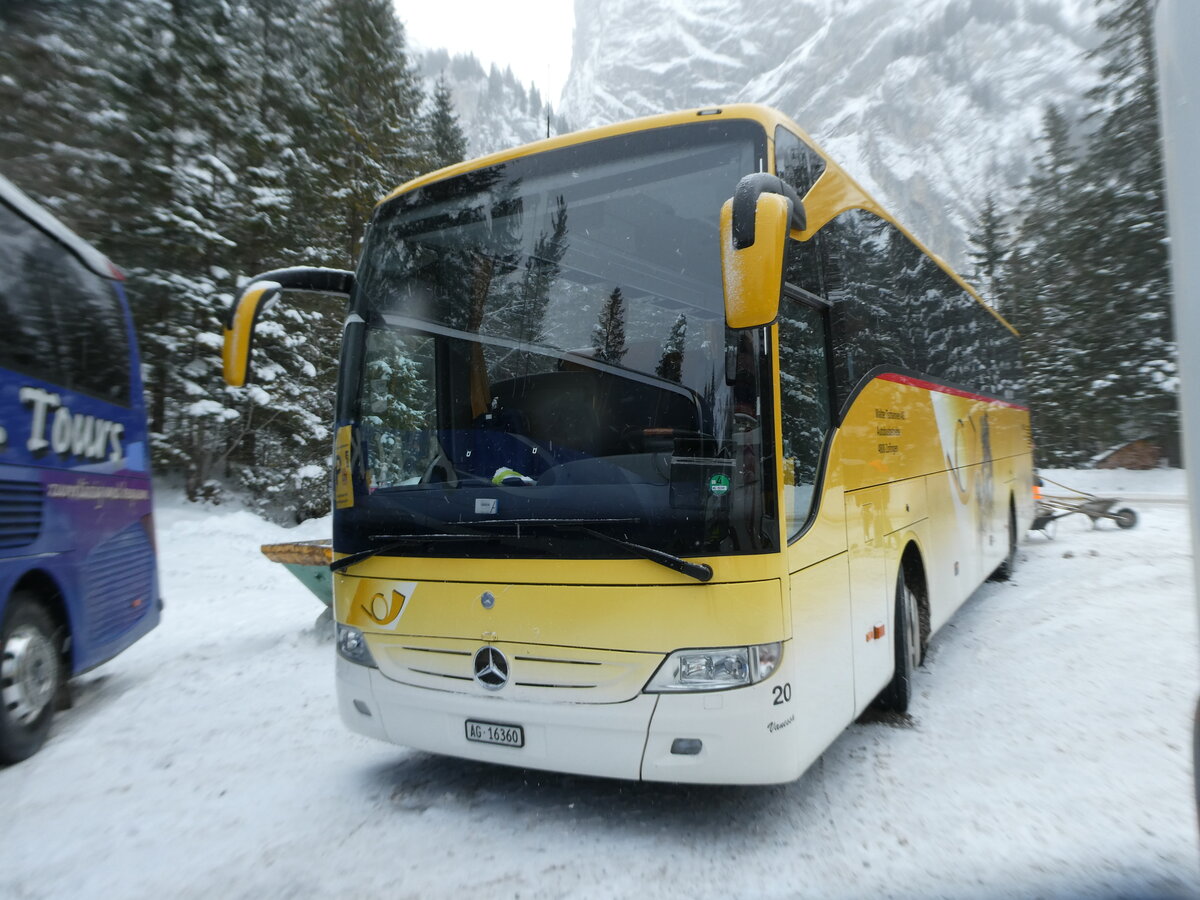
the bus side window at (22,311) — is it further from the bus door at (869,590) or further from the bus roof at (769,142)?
the bus door at (869,590)

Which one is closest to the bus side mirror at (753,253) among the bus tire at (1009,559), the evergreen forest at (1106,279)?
the bus tire at (1009,559)

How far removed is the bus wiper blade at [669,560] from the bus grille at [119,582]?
4.48 m

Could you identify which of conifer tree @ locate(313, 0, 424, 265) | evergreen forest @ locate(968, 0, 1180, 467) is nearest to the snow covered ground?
conifer tree @ locate(313, 0, 424, 265)

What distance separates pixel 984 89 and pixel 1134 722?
19230 cm

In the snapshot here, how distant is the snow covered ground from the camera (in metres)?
3.43

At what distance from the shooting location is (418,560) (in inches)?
166

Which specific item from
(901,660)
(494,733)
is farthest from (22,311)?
(901,660)

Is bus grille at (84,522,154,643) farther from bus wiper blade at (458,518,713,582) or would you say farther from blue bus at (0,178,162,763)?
bus wiper blade at (458,518,713,582)

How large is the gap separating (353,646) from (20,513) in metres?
2.45

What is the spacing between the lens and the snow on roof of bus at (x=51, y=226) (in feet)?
18.4

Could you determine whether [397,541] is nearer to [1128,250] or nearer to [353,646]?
[353,646]

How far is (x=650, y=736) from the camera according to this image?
3650mm

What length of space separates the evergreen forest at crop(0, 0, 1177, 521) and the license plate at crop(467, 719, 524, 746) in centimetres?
178

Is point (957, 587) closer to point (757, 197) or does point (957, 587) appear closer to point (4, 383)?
point (757, 197)
